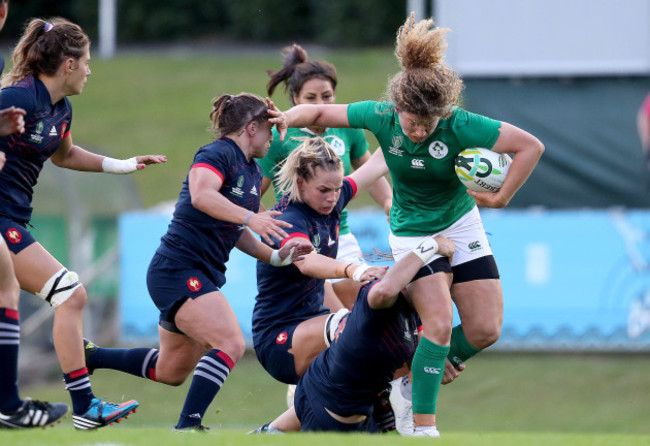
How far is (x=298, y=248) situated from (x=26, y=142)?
155 cm

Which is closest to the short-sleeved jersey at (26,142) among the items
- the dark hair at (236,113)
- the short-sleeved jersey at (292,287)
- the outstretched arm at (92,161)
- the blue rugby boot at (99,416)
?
the outstretched arm at (92,161)

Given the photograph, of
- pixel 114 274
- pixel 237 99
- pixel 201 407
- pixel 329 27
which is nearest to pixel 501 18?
pixel 114 274

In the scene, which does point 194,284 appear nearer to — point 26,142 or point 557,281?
point 26,142

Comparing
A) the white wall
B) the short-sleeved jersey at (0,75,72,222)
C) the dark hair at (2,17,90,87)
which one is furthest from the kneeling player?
the white wall

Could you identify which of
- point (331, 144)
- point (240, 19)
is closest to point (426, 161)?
point (331, 144)

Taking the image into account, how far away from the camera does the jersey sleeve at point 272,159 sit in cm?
706

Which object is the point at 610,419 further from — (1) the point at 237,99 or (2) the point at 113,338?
(1) the point at 237,99

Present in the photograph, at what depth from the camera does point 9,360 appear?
4.84 m

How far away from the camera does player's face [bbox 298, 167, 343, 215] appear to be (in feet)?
19.5

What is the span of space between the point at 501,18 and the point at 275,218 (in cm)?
955

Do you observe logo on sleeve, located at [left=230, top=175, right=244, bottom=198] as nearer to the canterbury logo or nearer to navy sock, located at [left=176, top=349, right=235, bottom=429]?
navy sock, located at [left=176, top=349, right=235, bottom=429]

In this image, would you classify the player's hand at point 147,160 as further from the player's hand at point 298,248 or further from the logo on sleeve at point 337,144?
the logo on sleeve at point 337,144

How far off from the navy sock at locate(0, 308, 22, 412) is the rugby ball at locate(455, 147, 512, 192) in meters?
2.47

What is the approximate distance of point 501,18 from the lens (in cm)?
1459
